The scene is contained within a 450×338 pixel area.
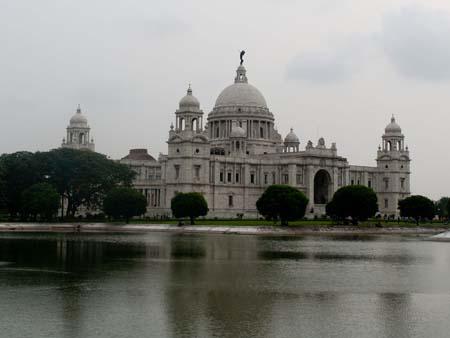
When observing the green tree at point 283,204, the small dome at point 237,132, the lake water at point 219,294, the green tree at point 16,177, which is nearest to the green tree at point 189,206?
the green tree at point 283,204

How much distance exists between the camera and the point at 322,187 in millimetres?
150375

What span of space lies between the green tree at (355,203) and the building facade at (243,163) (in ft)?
78.3

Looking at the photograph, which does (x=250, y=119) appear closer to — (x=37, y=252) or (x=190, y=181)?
(x=190, y=181)

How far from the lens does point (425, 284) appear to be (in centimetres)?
4144

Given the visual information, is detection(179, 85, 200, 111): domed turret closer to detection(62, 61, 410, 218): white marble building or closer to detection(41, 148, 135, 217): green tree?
detection(62, 61, 410, 218): white marble building

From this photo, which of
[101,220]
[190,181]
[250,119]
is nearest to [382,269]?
[101,220]

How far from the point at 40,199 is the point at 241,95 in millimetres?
58077

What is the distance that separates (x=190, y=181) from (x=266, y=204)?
26.9 m

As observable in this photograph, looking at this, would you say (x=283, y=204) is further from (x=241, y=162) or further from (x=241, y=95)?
(x=241, y=95)

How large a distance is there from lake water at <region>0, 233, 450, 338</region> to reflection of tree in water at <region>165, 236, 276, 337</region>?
1.7 inches

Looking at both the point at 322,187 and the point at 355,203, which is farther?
the point at 322,187

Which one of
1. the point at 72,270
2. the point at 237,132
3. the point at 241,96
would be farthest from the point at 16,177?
the point at 72,270

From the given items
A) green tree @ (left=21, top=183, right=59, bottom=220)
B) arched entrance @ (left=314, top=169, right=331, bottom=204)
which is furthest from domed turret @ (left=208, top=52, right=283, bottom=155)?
green tree @ (left=21, top=183, right=59, bottom=220)

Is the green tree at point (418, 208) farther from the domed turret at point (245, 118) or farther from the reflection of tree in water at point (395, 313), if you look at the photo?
the reflection of tree in water at point (395, 313)
